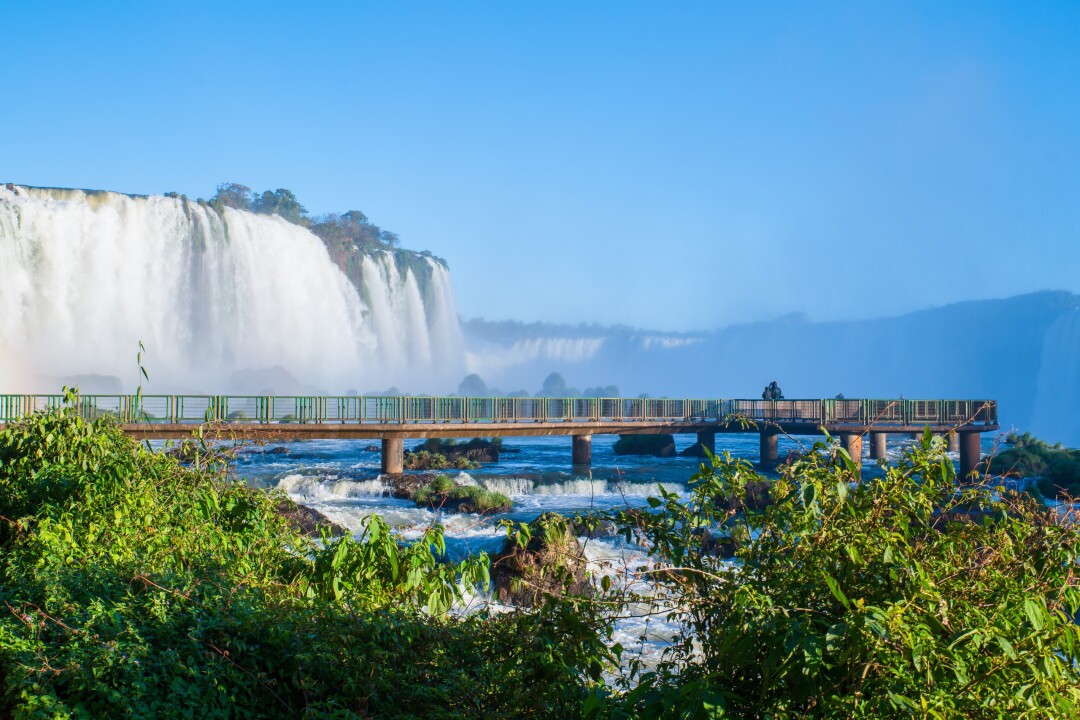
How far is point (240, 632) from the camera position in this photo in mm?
3941

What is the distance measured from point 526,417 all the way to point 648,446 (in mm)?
9660

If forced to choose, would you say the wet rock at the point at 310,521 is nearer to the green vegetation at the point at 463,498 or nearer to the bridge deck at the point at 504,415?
the green vegetation at the point at 463,498

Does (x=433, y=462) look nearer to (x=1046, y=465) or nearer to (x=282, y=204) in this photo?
(x=1046, y=465)

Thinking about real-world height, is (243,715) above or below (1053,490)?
above

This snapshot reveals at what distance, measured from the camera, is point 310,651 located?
3846 millimetres

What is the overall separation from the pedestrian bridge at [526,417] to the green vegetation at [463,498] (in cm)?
426

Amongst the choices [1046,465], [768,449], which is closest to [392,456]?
[768,449]

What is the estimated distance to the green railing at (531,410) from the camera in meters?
25.8

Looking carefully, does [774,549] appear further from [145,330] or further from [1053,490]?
[145,330]

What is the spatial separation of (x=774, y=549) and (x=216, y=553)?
4.20 metres

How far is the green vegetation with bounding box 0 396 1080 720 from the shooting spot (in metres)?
2.39

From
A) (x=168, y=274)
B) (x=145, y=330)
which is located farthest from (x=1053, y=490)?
(x=145, y=330)

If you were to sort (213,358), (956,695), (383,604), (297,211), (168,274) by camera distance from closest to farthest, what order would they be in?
(956,695)
(383,604)
(168,274)
(213,358)
(297,211)

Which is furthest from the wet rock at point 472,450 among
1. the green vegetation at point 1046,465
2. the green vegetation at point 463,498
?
the green vegetation at point 1046,465
